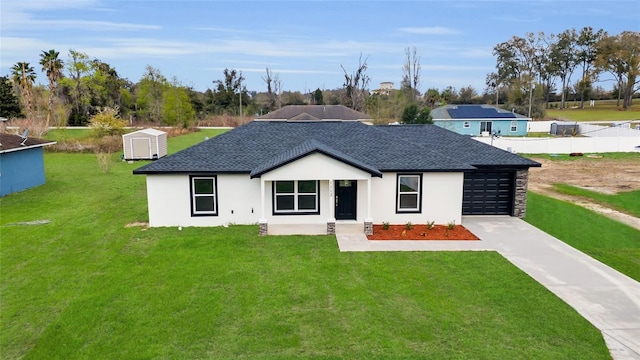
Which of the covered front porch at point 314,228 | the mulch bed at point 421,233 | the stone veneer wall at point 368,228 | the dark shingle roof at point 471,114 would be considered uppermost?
the dark shingle roof at point 471,114

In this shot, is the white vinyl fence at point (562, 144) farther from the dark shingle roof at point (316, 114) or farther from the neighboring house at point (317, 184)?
the neighboring house at point (317, 184)

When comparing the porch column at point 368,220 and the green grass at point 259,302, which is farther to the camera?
the porch column at point 368,220

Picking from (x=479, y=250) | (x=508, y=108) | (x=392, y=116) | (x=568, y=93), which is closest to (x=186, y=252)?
(x=479, y=250)

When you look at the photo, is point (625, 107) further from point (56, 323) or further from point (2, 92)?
point (2, 92)

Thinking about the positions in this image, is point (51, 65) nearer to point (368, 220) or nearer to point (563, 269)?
point (368, 220)

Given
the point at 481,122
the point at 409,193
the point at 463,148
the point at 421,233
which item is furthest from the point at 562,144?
the point at 421,233

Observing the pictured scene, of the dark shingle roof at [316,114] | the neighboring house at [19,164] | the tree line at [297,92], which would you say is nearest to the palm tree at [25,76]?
the tree line at [297,92]
